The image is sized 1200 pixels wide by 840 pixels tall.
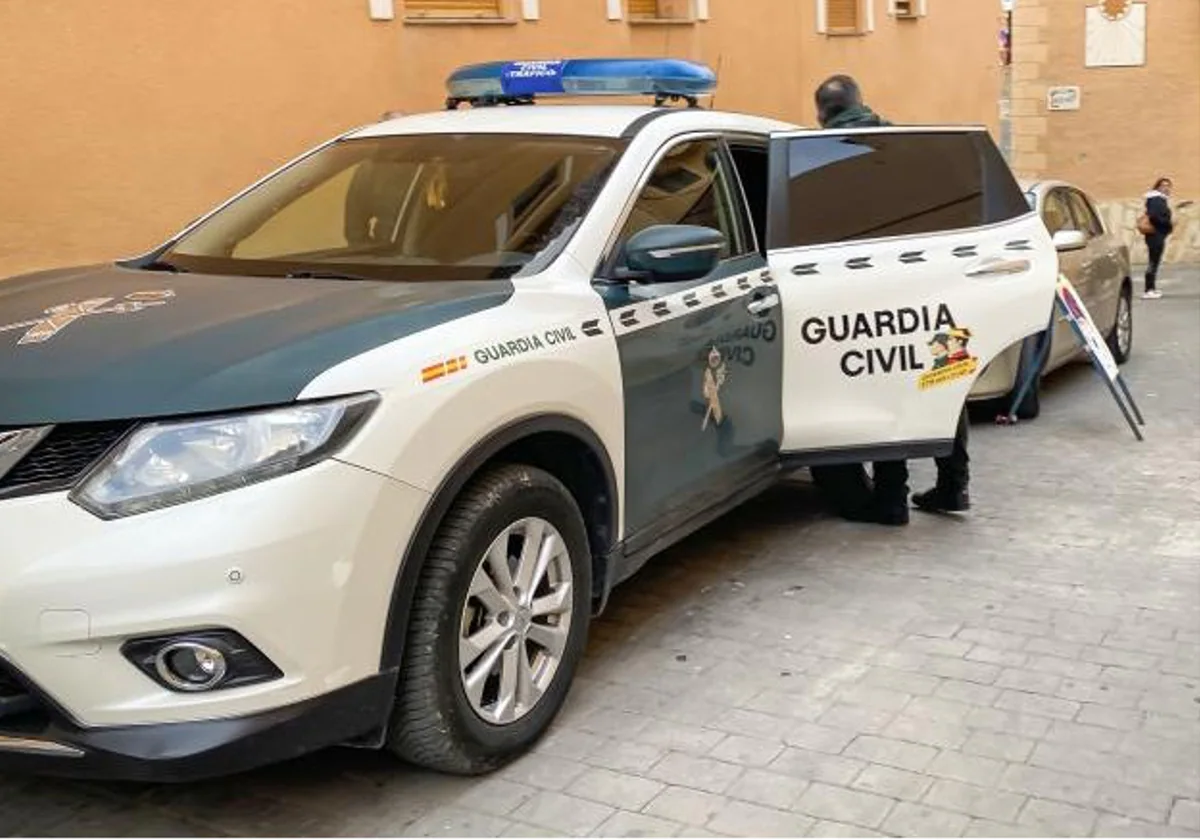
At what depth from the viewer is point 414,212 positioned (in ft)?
13.9

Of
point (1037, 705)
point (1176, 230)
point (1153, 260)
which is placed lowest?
point (1176, 230)

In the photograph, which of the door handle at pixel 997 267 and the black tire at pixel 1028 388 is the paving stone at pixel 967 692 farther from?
the black tire at pixel 1028 388

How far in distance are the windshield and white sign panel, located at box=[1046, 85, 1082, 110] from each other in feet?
55.7

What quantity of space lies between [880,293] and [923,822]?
2.40m

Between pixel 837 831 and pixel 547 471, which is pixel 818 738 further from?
pixel 547 471

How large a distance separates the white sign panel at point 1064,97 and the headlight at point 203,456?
1875 centimetres

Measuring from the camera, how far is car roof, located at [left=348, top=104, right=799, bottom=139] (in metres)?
4.40

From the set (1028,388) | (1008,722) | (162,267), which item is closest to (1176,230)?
(1028,388)

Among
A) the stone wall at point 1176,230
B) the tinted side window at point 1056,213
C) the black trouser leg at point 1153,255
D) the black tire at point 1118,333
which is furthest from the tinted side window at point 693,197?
the stone wall at point 1176,230

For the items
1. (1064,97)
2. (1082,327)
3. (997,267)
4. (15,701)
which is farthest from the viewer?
(1064,97)

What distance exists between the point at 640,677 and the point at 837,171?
2.29 metres

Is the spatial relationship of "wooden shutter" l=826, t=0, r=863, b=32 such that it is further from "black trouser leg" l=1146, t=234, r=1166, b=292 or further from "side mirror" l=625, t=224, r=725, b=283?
"side mirror" l=625, t=224, r=725, b=283

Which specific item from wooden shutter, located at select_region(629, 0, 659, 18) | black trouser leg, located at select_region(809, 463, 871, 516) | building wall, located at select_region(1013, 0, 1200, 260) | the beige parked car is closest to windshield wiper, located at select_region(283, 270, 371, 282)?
black trouser leg, located at select_region(809, 463, 871, 516)

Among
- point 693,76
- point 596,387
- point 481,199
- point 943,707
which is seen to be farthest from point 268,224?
point 943,707
